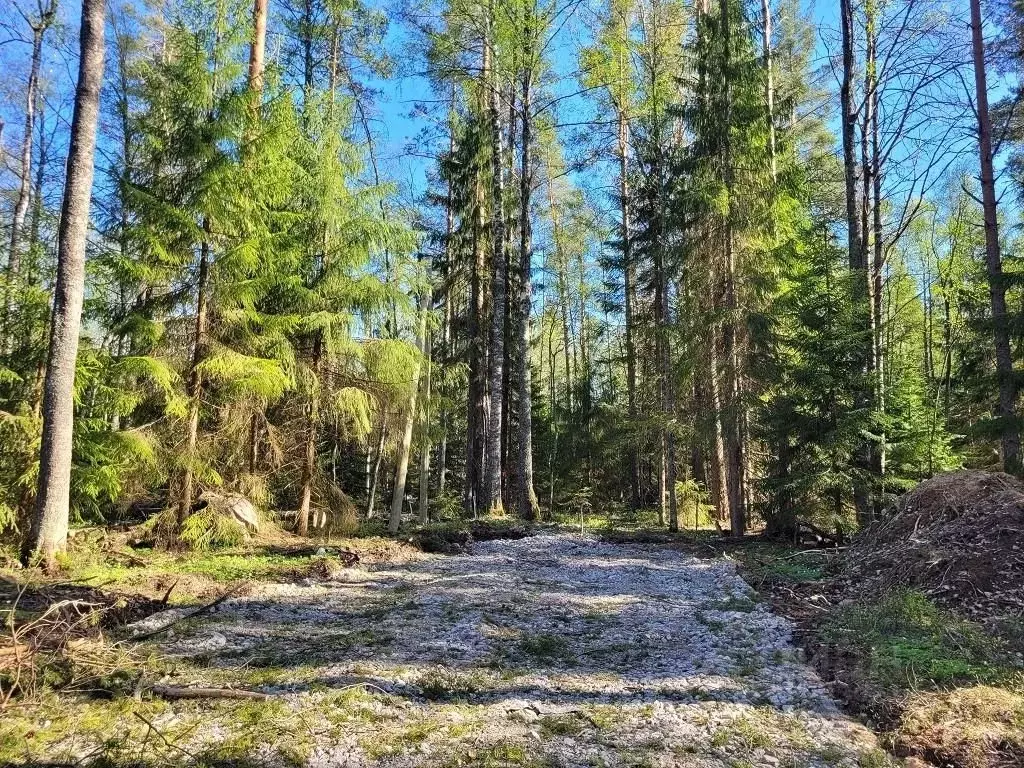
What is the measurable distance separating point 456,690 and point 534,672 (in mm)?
674

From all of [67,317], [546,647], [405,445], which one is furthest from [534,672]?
[405,445]

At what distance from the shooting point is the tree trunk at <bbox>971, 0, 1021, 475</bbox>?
10562 mm

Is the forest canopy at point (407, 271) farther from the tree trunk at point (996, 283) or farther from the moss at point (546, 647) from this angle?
A: the moss at point (546, 647)

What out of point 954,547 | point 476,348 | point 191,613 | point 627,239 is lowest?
point 191,613

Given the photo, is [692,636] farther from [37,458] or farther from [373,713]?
[37,458]

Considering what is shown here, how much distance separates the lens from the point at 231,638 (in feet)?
16.4

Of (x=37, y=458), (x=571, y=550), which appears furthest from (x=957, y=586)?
(x=37, y=458)

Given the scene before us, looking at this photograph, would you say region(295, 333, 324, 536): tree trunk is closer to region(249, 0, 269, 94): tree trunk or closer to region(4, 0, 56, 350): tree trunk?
region(249, 0, 269, 94): tree trunk

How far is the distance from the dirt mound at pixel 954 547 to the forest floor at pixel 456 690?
5.11 feet

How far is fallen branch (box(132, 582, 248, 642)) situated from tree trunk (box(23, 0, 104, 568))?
7.12 feet

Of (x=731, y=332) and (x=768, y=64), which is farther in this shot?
(x=768, y=64)

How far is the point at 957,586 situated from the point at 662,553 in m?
5.47

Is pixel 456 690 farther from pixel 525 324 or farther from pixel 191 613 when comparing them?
pixel 525 324

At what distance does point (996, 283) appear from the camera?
1091cm
